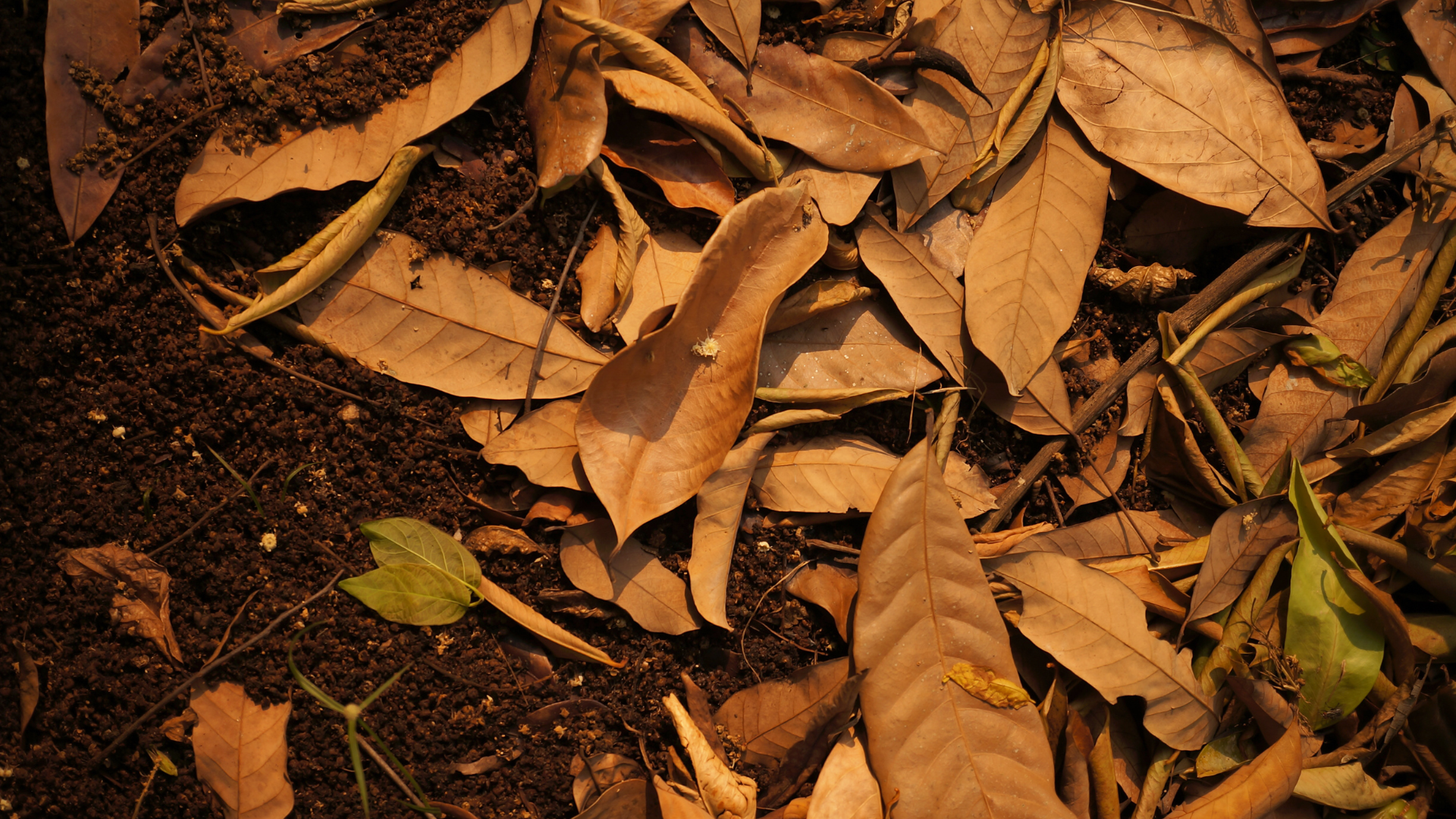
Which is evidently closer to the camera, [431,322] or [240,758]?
[240,758]

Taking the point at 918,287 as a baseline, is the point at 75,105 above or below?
above

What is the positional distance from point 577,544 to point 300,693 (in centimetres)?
66

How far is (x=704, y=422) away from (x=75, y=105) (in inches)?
59.7

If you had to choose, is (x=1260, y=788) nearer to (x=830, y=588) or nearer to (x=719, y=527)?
(x=830, y=588)

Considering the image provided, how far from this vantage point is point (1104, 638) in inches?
70.8

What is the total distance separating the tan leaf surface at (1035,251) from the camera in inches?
71.9

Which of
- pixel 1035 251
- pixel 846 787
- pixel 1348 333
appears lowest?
pixel 846 787

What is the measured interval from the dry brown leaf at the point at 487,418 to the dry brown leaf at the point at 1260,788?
1.86 meters

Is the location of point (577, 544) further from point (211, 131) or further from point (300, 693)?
point (211, 131)

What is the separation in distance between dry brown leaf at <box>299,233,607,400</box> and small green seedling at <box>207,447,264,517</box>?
34 centimetres

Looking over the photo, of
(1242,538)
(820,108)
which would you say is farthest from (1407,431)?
(820,108)

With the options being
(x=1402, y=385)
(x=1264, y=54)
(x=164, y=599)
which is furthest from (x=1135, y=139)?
(x=164, y=599)

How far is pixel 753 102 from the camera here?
1832 mm

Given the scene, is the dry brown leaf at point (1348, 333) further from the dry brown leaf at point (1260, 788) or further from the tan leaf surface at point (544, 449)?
the tan leaf surface at point (544, 449)
